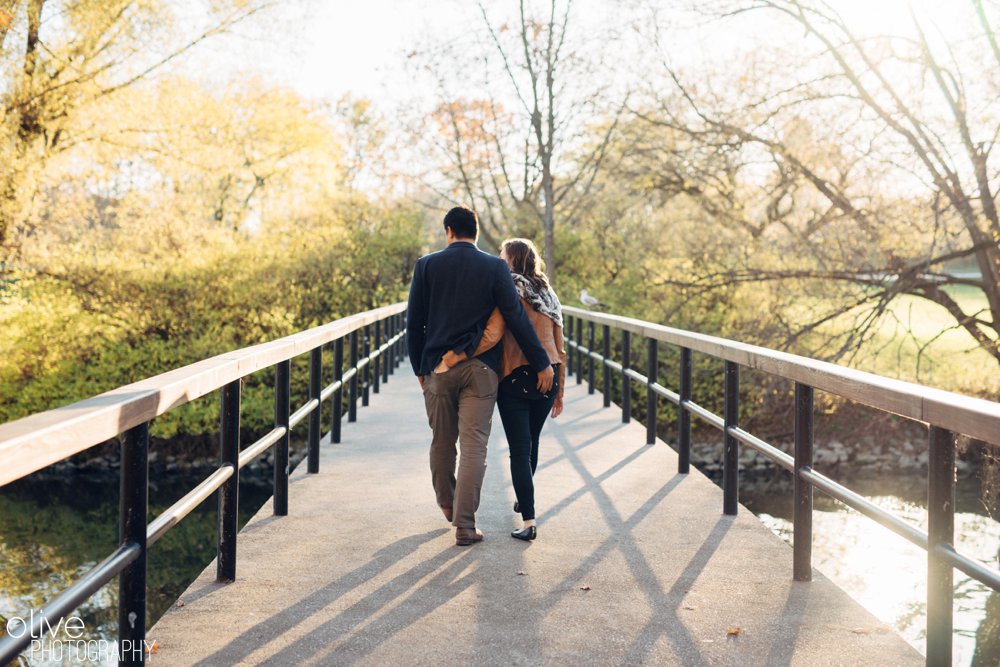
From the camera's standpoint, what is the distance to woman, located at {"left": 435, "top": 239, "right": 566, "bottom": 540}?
5355mm

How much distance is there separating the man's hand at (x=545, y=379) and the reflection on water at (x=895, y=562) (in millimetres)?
4993

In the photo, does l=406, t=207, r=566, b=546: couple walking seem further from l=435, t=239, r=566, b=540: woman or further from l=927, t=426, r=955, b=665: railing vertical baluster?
l=927, t=426, r=955, b=665: railing vertical baluster

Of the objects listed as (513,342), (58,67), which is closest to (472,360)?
(513,342)

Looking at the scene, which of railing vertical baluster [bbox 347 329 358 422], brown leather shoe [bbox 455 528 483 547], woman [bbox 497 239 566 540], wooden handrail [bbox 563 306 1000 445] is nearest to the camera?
wooden handrail [bbox 563 306 1000 445]

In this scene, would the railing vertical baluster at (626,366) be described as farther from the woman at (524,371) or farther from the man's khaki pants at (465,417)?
the man's khaki pants at (465,417)

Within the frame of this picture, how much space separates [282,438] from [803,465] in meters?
2.67

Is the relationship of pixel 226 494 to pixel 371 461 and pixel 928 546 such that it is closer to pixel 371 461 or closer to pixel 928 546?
pixel 928 546

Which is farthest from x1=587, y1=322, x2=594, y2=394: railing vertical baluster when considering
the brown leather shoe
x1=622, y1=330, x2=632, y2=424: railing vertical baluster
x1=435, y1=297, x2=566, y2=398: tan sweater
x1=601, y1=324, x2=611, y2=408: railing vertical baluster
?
the brown leather shoe

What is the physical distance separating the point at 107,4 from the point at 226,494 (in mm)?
17909

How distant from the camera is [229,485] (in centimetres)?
427

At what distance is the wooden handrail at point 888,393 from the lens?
9.01ft

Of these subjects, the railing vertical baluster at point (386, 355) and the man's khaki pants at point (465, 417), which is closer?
the man's khaki pants at point (465, 417)

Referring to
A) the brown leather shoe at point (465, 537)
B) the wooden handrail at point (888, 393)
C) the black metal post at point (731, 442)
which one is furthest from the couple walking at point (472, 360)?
the wooden handrail at point (888, 393)

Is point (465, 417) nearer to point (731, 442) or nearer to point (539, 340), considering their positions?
point (539, 340)
